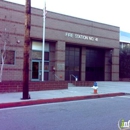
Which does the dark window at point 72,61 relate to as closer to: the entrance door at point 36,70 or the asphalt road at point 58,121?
the entrance door at point 36,70

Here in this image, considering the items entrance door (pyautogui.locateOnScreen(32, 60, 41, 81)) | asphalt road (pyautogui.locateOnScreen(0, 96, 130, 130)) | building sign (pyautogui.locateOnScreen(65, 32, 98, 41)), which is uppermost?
building sign (pyautogui.locateOnScreen(65, 32, 98, 41))

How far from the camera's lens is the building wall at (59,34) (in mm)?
22516

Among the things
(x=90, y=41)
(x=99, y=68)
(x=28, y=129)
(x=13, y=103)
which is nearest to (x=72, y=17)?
(x=90, y=41)

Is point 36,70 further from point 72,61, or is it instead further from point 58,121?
point 58,121

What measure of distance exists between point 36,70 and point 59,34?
15.4ft

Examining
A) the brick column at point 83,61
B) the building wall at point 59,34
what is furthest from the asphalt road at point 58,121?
the brick column at point 83,61

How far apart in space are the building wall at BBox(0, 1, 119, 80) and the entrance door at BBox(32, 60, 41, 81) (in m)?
1.52

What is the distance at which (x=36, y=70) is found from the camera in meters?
26.1

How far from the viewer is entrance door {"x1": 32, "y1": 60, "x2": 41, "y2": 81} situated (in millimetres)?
25858

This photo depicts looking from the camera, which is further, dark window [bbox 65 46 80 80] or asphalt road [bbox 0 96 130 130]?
dark window [bbox 65 46 80 80]

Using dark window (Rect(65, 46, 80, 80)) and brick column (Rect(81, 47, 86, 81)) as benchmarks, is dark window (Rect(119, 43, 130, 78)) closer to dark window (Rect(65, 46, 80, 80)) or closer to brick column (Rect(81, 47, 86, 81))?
brick column (Rect(81, 47, 86, 81))

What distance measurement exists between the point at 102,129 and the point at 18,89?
947 cm

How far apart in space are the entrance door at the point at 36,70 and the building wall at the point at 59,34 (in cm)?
152

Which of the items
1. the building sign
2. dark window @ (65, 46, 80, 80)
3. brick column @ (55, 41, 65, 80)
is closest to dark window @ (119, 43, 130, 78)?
the building sign
